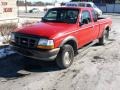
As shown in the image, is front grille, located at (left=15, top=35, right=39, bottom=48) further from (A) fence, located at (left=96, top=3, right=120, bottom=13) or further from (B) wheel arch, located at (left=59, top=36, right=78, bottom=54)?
(A) fence, located at (left=96, top=3, right=120, bottom=13)

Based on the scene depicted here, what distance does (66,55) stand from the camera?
7285 millimetres

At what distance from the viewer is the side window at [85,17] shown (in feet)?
26.9

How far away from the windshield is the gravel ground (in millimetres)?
1470

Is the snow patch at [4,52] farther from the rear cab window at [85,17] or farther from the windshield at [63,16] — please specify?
the rear cab window at [85,17]

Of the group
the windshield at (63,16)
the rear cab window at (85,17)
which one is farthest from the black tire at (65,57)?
the rear cab window at (85,17)

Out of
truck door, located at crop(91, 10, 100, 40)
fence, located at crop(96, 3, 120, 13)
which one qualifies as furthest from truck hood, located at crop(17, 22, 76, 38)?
fence, located at crop(96, 3, 120, 13)

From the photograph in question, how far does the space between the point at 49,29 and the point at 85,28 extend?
5.42 feet

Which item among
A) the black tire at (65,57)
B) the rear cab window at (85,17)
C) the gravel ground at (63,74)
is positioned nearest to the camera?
the gravel ground at (63,74)

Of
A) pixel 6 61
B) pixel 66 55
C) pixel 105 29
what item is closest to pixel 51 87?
pixel 66 55

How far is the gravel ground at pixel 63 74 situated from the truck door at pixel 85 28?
0.70m

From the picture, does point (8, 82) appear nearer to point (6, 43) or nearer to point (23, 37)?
point (23, 37)

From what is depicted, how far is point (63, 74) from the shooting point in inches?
267

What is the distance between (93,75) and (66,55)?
1092mm

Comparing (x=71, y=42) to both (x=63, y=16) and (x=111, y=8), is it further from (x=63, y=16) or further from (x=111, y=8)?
(x=111, y=8)
